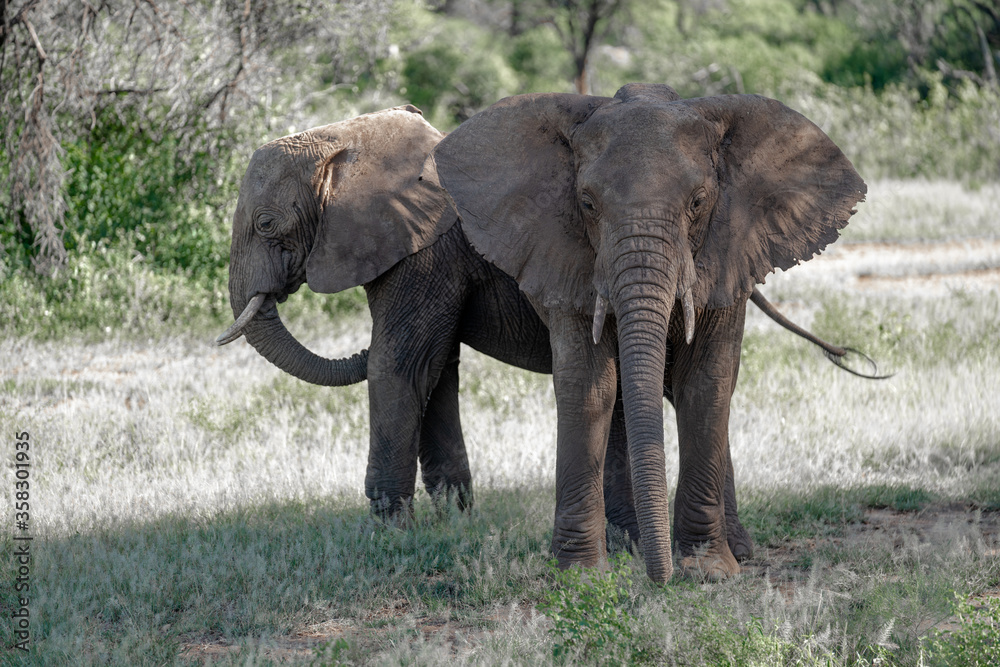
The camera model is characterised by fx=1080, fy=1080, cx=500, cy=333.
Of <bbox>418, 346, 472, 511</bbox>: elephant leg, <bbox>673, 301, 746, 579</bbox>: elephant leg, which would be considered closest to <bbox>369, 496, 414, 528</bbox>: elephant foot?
<bbox>418, 346, 472, 511</bbox>: elephant leg

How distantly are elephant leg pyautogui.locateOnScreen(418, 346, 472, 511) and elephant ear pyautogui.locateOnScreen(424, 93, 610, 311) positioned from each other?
4.90ft

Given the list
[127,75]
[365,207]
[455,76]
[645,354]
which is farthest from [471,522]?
[455,76]

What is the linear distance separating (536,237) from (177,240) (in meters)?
7.90

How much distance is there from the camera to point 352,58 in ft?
51.6

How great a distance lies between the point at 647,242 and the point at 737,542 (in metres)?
2.04

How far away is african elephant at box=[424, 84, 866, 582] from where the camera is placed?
Result: 13.9 ft

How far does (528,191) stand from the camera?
4.78 metres

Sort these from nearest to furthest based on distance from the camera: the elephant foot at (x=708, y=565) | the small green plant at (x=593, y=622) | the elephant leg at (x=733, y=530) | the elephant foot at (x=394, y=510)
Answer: the small green plant at (x=593, y=622), the elephant foot at (x=708, y=565), the elephant leg at (x=733, y=530), the elephant foot at (x=394, y=510)

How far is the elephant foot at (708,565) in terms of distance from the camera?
4.98 metres

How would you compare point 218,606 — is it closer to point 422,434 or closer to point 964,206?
point 422,434

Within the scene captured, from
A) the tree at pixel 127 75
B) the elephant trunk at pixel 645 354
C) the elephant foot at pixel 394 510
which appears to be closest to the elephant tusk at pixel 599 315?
the elephant trunk at pixel 645 354

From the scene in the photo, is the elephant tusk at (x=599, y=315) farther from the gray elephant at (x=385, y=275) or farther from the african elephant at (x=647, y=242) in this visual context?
the gray elephant at (x=385, y=275)

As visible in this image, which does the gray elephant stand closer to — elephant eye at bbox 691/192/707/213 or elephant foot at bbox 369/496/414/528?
elephant foot at bbox 369/496/414/528

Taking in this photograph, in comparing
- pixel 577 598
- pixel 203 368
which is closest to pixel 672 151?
pixel 577 598
